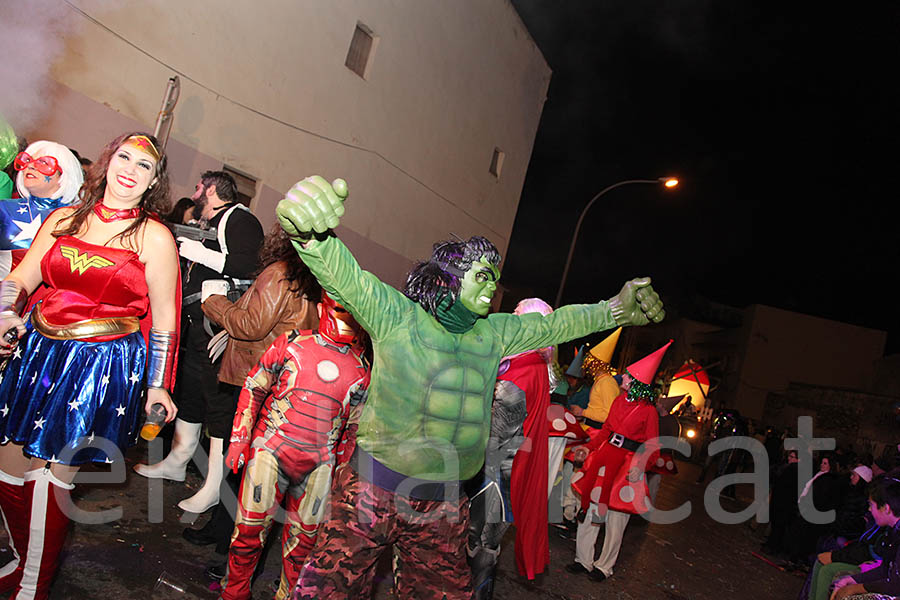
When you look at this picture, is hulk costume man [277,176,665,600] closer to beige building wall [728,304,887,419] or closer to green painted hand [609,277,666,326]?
green painted hand [609,277,666,326]

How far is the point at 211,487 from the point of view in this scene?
4551mm

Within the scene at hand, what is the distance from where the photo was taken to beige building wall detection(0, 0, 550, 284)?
800cm

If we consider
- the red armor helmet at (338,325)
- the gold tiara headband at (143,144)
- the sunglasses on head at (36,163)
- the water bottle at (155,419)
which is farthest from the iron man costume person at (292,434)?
the sunglasses on head at (36,163)

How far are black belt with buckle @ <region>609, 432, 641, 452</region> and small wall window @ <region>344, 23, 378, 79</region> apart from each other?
29.4 feet

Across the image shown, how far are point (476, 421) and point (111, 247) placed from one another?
1.71 meters

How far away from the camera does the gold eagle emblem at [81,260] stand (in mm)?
2592

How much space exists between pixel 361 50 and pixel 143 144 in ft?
34.2

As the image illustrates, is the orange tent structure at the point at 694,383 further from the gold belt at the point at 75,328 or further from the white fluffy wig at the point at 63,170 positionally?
the gold belt at the point at 75,328

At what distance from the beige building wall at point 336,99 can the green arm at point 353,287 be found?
275 inches

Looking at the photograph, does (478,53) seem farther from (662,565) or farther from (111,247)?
(111,247)

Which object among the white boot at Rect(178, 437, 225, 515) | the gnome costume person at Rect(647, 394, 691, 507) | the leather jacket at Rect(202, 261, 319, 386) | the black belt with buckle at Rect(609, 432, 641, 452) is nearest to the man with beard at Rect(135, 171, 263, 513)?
the white boot at Rect(178, 437, 225, 515)

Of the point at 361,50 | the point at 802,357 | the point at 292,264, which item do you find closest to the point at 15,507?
the point at 292,264

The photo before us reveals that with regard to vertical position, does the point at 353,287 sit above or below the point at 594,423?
above

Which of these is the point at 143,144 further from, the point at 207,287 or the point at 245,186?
the point at 245,186
